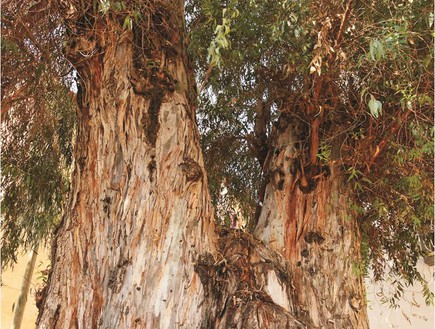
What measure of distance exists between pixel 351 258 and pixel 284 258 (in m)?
0.41

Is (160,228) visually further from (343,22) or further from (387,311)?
(387,311)

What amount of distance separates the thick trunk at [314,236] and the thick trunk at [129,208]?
1.85ft

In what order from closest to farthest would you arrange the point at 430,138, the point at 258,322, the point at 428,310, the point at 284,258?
the point at 258,322 → the point at 430,138 → the point at 284,258 → the point at 428,310

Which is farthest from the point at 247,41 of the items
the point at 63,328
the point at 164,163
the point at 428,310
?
the point at 428,310

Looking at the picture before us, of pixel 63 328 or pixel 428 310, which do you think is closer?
pixel 63 328

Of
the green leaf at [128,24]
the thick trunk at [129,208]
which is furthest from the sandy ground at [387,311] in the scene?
the green leaf at [128,24]

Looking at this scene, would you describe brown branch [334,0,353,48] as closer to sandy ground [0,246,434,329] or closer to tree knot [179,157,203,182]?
tree knot [179,157,203,182]

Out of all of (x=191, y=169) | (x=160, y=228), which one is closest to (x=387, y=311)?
(x=191, y=169)

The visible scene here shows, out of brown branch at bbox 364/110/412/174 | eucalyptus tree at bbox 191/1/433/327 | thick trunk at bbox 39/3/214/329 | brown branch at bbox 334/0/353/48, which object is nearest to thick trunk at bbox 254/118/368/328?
eucalyptus tree at bbox 191/1/433/327

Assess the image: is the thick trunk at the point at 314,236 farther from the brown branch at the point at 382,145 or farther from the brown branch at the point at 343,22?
the brown branch at the point at 343,22

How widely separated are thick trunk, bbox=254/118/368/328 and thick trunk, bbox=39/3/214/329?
0.56 m

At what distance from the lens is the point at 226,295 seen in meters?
2.50

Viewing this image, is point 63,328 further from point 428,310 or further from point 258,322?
point 428,310

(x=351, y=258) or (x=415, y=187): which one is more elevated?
(x=415, y=187)
